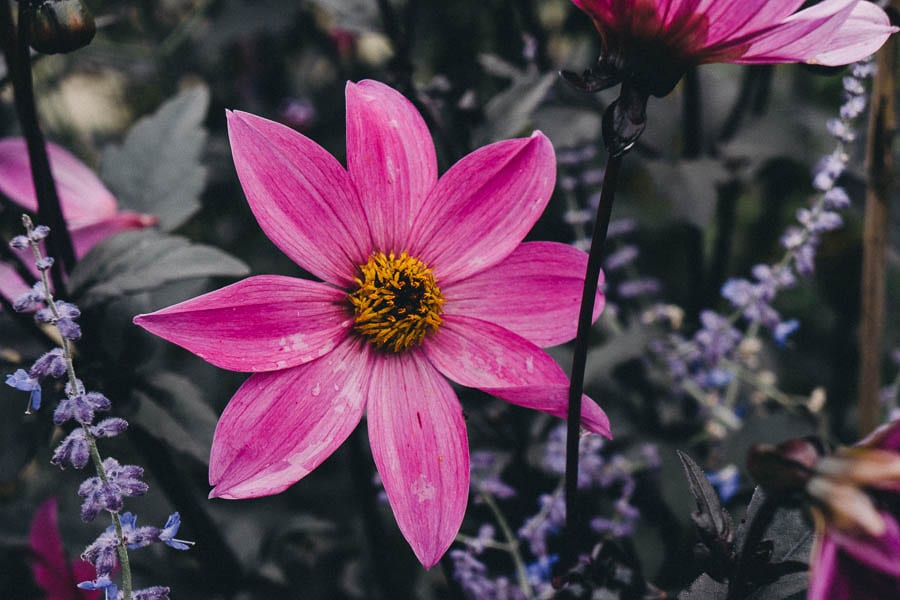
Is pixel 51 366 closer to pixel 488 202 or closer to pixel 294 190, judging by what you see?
pixel 294 190

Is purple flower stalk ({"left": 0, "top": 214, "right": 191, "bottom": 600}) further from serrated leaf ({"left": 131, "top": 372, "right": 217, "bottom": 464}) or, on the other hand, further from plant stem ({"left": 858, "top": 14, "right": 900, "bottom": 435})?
plant stem ({"left": 858, "top": 14, "right": 900, "bottom": 435})

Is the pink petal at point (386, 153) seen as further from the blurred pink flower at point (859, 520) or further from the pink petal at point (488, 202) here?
the blurred pink flower at point (859, 520)

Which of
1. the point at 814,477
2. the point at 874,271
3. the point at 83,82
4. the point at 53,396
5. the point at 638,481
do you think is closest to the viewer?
the point at 814,477

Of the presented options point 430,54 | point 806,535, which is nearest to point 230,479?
point 806,535

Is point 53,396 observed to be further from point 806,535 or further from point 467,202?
point 806,535

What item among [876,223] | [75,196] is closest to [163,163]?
[75,196]

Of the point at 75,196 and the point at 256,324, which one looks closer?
the point at 256,324

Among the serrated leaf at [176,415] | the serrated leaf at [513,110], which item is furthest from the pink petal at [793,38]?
the serrated leaf at [176,415]
